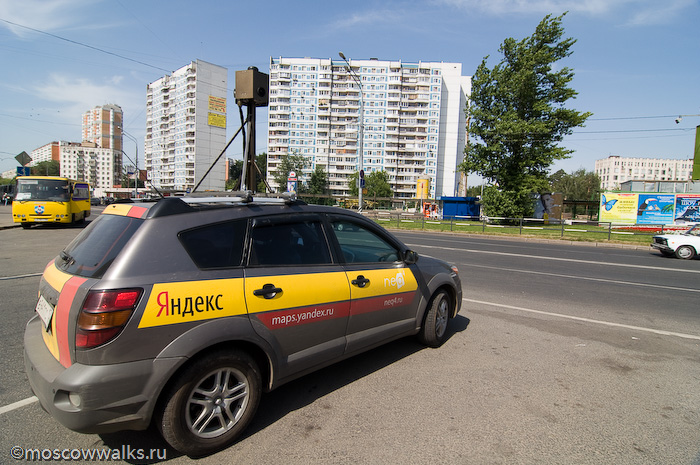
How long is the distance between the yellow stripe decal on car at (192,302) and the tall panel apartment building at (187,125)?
303 feet

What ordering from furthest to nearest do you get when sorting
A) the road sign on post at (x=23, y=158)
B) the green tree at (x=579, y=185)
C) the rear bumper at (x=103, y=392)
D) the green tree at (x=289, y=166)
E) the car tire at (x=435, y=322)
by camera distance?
the green tree at (x=289, y=166) → the green tree at (x=579, y=185) → the road sign on post at (x=23, y=158) → the car tire at (x=435, y=322) → the rear bumper at (x=103, y=392)

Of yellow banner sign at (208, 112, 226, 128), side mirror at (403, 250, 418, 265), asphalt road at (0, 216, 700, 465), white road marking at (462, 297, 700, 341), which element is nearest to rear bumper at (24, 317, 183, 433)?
asphalt road at (0, 216, 700, 465)

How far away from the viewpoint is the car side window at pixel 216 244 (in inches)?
102

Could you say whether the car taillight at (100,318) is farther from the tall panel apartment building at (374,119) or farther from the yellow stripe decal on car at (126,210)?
the tall panel apartment building at (374,119)

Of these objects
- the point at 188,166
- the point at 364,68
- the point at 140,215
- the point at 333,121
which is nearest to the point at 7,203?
the point at 140,215

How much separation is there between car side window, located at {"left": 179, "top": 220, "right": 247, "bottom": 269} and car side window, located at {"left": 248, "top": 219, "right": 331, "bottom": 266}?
111mm

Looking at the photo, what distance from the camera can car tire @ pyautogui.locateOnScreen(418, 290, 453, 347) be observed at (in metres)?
4.39

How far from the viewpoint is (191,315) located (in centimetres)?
240

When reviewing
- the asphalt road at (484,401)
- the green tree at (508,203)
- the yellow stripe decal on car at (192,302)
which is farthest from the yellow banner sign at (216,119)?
the yellow stripe decal on car at (192,302)

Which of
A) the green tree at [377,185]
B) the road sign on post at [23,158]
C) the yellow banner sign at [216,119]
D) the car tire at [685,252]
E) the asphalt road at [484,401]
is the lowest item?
the asphalt road at [484,401]

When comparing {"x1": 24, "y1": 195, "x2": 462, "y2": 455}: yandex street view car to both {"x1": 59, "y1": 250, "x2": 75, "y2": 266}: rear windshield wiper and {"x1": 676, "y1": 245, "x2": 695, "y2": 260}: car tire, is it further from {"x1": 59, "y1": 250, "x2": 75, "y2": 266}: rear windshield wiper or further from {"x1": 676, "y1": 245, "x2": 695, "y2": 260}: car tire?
{"x1": 676, "y1": 245, "x2": 695, "y2": 260}: car tire

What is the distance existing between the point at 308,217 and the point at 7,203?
5650 centimetres

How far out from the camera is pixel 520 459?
8.39 feet

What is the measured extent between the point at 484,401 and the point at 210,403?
7.38ft
